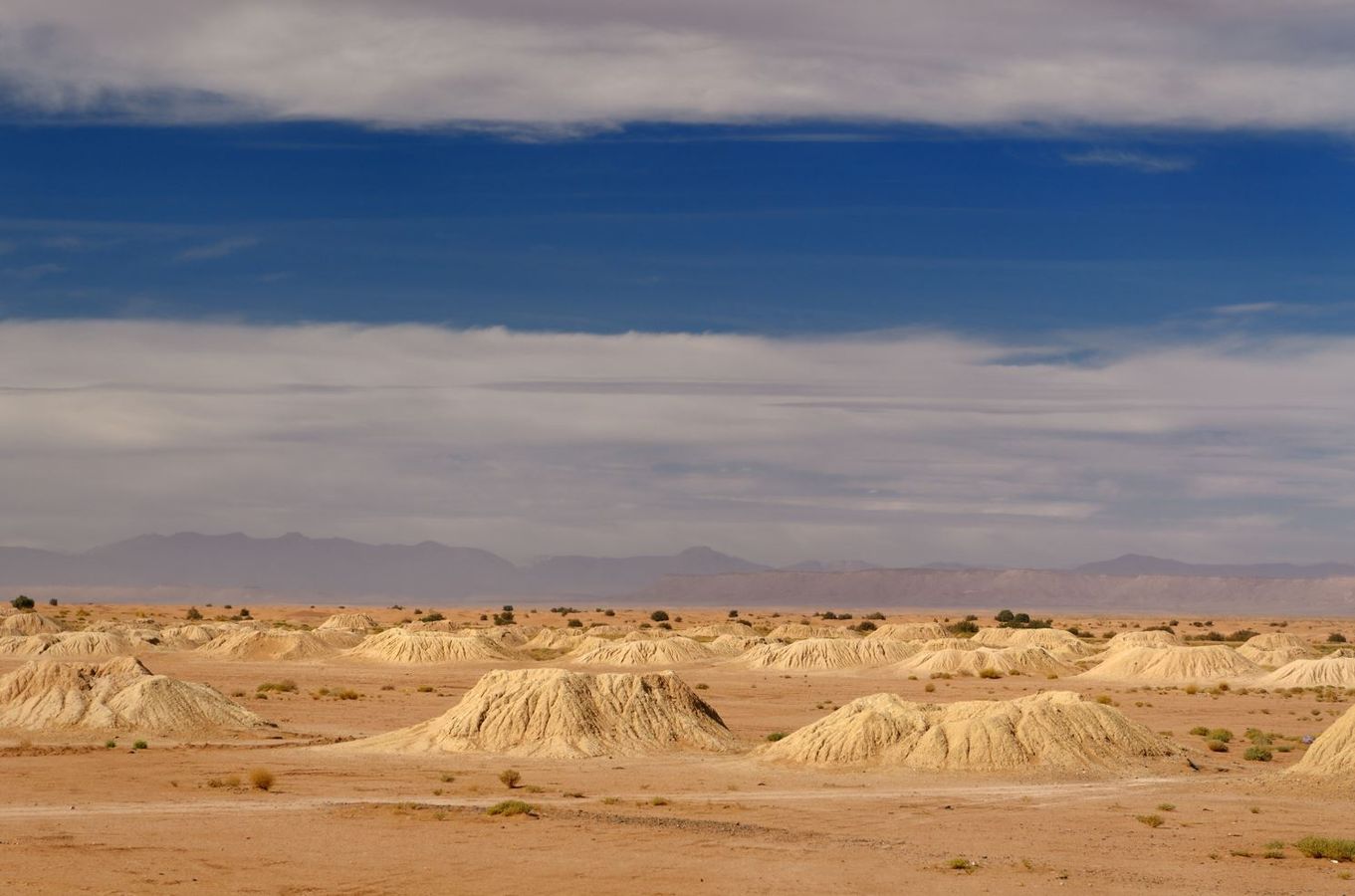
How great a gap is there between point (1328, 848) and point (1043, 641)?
81619 millimetres

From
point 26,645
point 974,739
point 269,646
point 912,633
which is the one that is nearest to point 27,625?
point 26,645

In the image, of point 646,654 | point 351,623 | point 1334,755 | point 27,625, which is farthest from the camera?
point 351,623

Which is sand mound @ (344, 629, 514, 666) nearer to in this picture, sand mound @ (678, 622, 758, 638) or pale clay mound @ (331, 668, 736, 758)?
sand mound @ (678, 622, 758, 638)

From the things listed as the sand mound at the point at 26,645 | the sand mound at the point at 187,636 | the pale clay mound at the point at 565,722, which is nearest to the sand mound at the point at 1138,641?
the pale clay mound at the point at 565,722

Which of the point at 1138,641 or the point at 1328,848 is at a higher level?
the point at 1138,641

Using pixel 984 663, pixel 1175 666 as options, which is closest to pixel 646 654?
pixel 984 663

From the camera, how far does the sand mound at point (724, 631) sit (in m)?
126

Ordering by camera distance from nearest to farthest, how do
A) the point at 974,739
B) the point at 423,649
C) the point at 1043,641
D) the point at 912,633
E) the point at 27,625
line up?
the point at 974,739
the point at 423,649
the point at 27,625
the point at 1043,641
the point at 912,633

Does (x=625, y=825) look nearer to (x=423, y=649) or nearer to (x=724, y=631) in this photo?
(x=423, y=649)

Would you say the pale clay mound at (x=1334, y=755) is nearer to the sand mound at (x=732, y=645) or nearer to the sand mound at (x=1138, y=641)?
the sand mound at (x=1138, y=641)

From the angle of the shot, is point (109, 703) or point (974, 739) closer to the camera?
point (974, 739)

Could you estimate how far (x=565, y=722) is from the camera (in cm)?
4675

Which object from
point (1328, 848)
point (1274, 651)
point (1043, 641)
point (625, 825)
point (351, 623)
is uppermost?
point (351, 623)

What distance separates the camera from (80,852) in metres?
29.1
